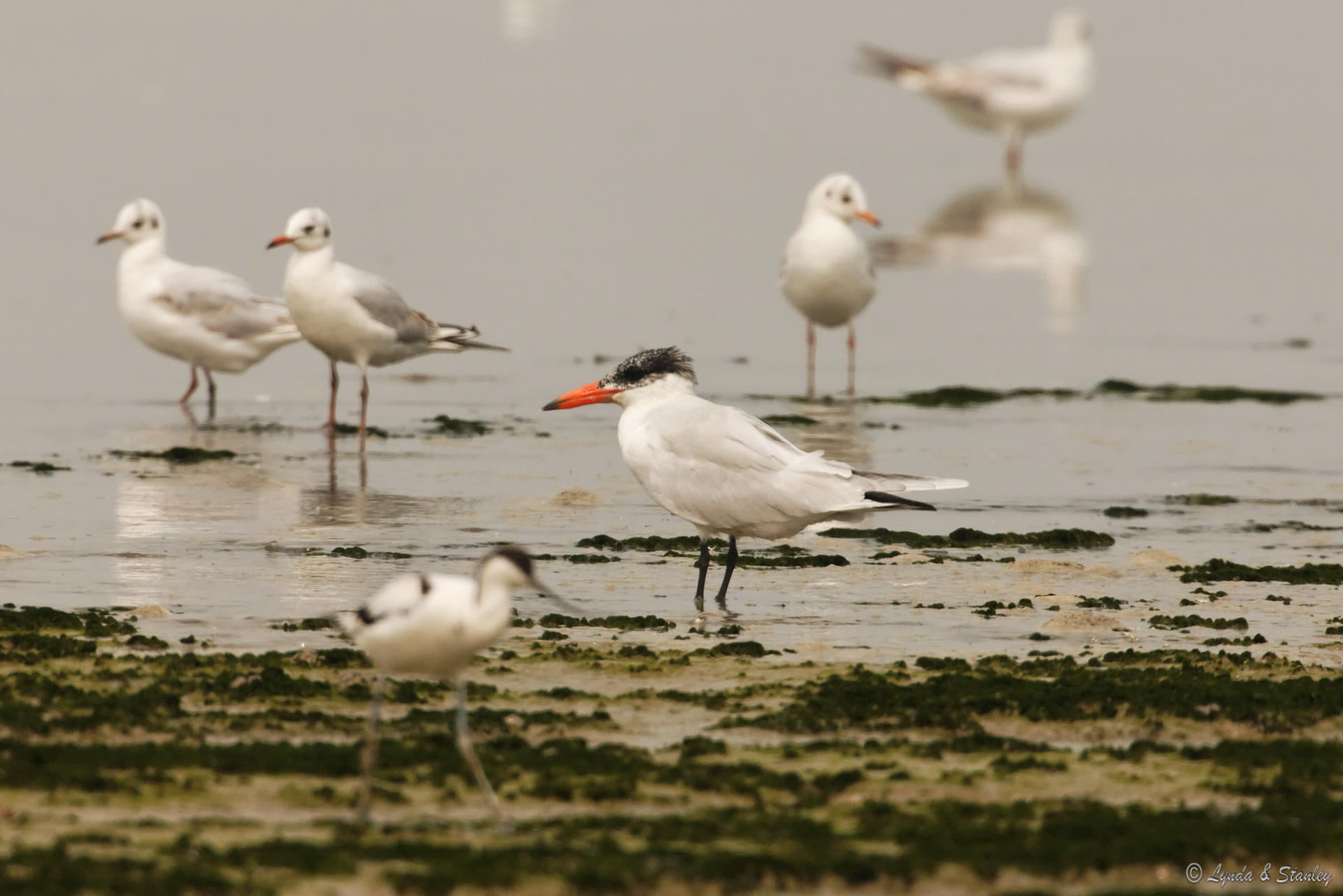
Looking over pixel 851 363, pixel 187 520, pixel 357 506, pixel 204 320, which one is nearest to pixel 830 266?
pixel 851 363

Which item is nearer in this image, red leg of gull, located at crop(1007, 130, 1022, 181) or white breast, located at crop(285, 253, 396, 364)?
white breast, located at crop(285, 253, 396, 364)

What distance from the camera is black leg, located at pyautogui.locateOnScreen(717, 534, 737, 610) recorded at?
9836mm

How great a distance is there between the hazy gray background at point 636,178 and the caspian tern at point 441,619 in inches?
407

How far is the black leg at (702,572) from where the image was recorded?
980cm

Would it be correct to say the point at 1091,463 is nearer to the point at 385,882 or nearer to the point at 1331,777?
the point at 1331,777

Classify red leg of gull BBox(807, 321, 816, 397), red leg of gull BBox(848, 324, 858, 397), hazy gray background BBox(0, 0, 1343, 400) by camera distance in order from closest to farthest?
red leg of gull BBox(807, 321, 816, 397) < red leg of gull BBox(848, 324, 858, 397) < hazy gray background BBox(0, 0, 1343, 400)

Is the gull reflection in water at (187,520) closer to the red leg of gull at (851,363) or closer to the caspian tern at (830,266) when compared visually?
the red leg of gull at (851,363)

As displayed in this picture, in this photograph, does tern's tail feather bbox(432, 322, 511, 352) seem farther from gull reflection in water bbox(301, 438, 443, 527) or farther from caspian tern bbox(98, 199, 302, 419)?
gull reflection in water bbox(301, 438, 443, 527)

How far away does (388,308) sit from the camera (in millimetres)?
15797

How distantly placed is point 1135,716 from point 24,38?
43.9 meters

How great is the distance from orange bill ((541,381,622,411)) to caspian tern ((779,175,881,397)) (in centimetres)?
752

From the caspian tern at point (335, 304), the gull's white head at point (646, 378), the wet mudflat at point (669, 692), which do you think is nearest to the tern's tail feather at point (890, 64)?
the caspian tern at point (335, 304)

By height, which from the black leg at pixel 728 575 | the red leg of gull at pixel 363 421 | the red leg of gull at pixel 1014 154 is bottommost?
the black leg at pixel 728 575

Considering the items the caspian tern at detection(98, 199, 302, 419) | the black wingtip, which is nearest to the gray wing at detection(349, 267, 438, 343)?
the caspian tern at detection(98, 199, 302, 419)
